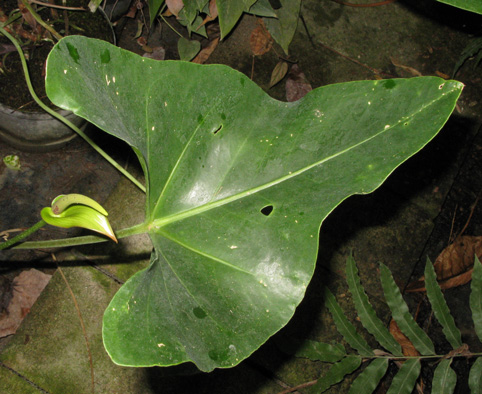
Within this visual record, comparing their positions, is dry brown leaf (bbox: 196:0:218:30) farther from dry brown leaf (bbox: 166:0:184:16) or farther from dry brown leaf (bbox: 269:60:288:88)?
dry brown leaf (bbox: 269:60:288:88)

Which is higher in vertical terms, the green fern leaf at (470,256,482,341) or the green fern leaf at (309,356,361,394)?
the green fern leaf at (470,256,482,341)

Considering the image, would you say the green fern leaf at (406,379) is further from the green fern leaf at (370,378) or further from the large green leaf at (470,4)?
the large green leaf at (470,4)

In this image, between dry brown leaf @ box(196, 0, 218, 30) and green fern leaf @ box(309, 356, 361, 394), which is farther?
dry brown leaf @ box(196, 0, 218, 30)

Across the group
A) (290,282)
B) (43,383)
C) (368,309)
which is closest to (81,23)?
(290,282)

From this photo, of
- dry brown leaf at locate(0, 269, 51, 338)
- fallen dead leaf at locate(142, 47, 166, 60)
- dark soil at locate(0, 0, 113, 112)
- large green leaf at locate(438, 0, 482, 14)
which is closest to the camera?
large green leaf at locate(438, 0, 482, 14)

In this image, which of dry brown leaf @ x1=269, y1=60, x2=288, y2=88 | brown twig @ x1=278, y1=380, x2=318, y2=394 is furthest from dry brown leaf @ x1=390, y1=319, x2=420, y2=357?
dry brown leaf @ x1=269, y1=60, x2=288, y2=88

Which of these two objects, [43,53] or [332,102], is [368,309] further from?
[43,53]

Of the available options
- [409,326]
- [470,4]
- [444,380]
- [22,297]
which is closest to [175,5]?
[22,297]

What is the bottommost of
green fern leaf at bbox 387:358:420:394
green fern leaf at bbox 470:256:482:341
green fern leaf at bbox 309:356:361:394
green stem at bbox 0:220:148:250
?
green fern leaf at bbox 309:356:361:394
